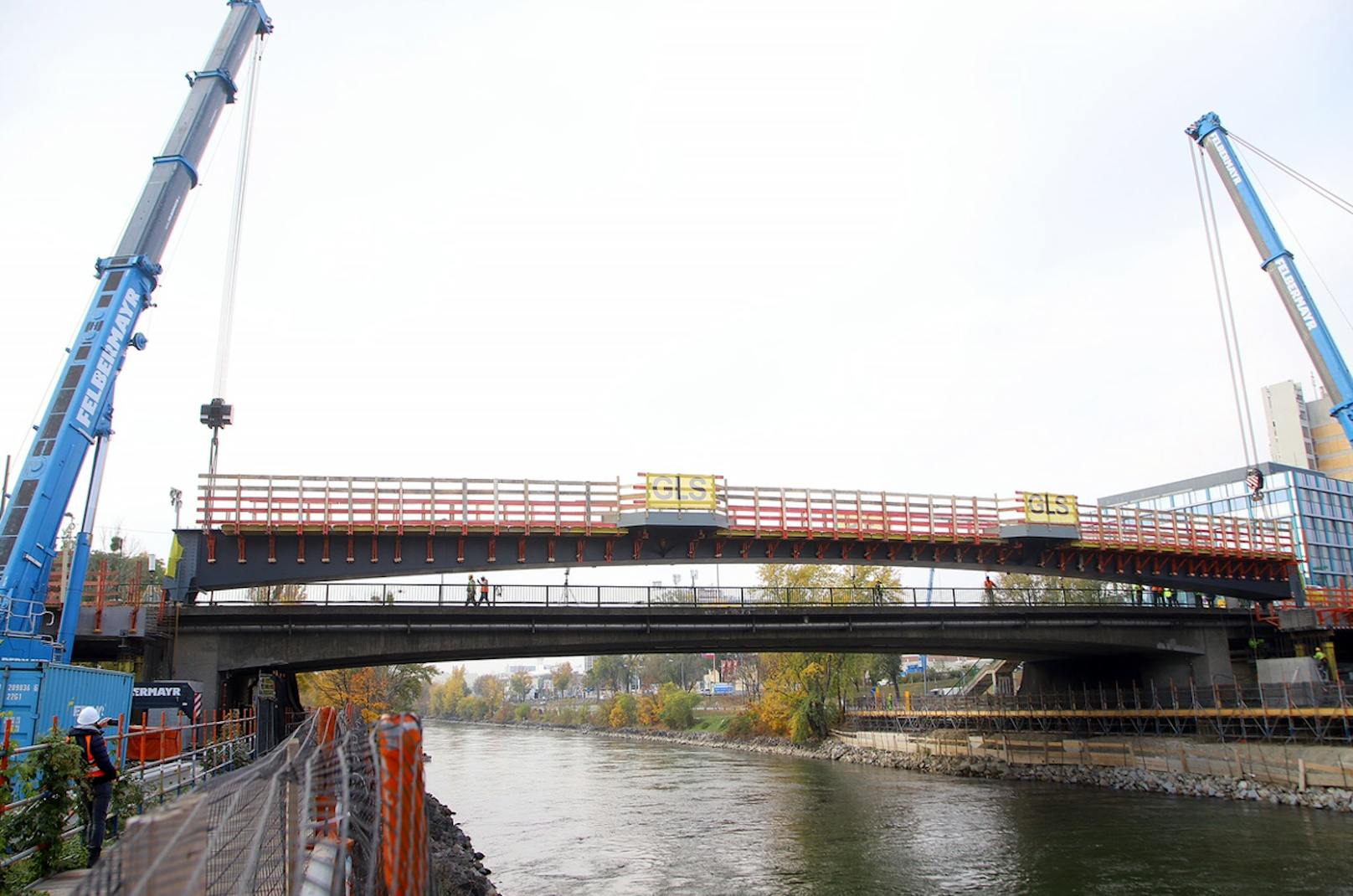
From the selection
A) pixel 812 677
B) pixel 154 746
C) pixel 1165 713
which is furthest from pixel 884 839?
pixel 812 677

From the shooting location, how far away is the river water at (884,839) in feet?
87.8

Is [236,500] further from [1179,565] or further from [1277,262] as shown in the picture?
[1277,262]

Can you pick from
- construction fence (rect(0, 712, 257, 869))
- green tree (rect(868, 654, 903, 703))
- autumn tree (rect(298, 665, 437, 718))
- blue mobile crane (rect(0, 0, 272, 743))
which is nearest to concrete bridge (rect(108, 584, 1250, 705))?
construction fence (rect(0, 712, 257, 869))

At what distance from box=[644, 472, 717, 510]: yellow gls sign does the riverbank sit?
26.3 metres

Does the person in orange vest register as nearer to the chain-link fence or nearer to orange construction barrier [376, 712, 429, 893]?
the chain-link fence

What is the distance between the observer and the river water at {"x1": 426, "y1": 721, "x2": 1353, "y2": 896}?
87.8 ft

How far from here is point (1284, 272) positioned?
2117 inches

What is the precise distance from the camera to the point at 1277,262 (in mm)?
54000

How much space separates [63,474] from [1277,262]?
59895mm

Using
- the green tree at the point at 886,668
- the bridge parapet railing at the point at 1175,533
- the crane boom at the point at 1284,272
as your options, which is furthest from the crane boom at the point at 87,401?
the green tree at the point at 886,668

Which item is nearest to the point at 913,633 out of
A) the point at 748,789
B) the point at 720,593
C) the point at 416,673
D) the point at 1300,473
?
the point at 720,593

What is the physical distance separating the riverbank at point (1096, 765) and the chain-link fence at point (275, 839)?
39330 millimetres

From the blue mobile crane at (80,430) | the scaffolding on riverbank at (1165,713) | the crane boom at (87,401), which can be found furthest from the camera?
the scaffolding on riverbank at (1165,713)

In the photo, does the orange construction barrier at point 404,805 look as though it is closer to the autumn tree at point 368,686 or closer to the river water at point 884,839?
the river water at point 884,839
